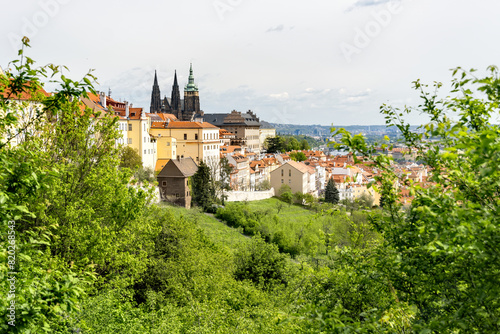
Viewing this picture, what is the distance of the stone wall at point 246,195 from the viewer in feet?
212

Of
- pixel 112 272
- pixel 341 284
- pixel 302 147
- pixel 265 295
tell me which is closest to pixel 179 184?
pixel 265 295

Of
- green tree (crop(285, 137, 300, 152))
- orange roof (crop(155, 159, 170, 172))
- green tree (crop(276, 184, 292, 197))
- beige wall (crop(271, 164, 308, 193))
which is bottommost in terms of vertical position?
green tree (crop(276, 184, 292, 197))

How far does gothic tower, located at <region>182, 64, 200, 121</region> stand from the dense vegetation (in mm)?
122534

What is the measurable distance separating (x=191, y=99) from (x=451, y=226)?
147590mm

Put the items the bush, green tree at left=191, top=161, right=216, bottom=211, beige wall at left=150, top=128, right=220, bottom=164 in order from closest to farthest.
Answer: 1. the bush
2. green tree at left=191, top=161, right=216, bottom=211
3. beige wall at left=150, top=128, right=220, bottom=164

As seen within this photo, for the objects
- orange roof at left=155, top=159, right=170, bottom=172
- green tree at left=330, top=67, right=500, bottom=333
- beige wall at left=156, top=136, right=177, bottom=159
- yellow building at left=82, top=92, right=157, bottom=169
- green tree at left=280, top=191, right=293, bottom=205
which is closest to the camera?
green tree at left=330, top=67, right=500, bottom=333

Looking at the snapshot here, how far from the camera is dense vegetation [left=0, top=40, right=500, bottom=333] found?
4.16 m

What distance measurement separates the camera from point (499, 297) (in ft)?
12.6

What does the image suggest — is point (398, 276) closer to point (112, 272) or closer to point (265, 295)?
point (112, 272)

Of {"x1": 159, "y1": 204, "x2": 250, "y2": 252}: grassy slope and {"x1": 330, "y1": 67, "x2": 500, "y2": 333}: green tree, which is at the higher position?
{"x1": 330, "y1": 67, "x2": 500, "y2": 333}: green tree

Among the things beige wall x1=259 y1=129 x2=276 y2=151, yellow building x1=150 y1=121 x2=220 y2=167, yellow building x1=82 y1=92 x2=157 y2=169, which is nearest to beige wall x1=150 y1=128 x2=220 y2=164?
yellow building x1=150 y1=121 x2=220 y2=167

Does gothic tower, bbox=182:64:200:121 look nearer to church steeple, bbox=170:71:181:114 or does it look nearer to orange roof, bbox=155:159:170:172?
church steeple, bbox=170:71:181:114

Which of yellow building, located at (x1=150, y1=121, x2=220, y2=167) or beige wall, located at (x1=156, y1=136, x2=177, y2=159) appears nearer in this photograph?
beige wall, located at (x1=156, y1=136, x2=177, y2=159)

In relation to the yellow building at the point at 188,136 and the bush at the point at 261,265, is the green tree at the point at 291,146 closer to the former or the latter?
the yellow building at the point at 188,136
